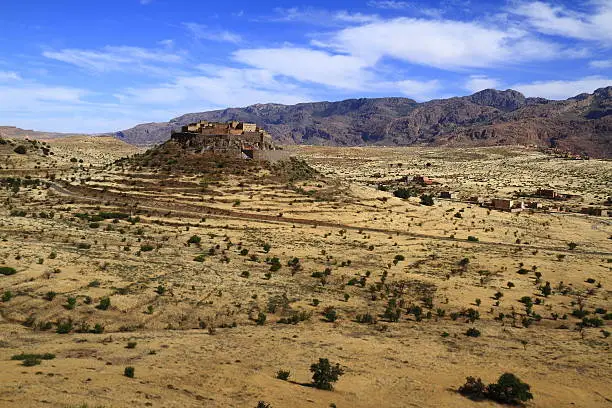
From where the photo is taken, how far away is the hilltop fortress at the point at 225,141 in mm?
61188

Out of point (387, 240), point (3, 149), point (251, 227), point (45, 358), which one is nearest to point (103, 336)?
point (45, 358)

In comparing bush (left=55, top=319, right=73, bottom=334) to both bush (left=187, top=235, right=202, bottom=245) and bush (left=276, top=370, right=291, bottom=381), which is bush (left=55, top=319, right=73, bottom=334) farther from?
bush (left=187, top=235, right=202, bottom=245)

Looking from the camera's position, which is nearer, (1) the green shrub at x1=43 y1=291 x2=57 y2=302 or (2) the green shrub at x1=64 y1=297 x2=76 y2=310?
(2) the green shrub at x1=64 y1=297 x2=76 y2=310

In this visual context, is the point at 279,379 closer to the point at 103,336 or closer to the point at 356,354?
the point at 356,354

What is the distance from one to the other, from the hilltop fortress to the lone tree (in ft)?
153

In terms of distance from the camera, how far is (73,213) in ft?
136

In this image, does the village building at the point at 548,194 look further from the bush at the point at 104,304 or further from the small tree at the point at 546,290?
the bush at the point at 104,304

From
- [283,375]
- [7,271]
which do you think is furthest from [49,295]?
[283,375]

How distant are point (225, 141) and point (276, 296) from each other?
39214mm

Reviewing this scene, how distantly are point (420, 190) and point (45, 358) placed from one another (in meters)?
68.9

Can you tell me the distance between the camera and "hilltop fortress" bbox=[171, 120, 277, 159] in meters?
61.2

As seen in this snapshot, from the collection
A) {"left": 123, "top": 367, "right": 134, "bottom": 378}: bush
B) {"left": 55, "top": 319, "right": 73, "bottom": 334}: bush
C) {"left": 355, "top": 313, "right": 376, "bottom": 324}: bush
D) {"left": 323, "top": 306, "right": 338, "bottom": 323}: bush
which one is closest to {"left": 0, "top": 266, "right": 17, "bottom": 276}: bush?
{"left": 55, "top": 319, "right": 73, "bottom": 334}: bush

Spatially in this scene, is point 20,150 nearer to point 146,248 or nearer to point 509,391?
point 146,248

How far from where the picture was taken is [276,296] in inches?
1016
